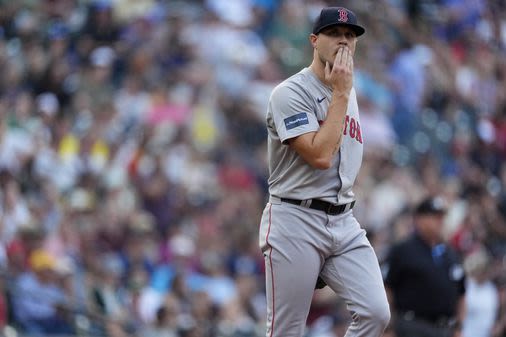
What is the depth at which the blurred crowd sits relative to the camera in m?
11.3

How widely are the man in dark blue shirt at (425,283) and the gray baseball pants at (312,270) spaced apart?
8.42 feet

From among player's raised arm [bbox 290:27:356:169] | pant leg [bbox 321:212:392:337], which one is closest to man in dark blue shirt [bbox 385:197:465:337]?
pant leg [bbox 321:212:392:337]

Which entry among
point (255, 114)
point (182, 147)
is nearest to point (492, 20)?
point (255, 114)

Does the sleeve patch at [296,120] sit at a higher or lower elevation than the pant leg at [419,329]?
higher

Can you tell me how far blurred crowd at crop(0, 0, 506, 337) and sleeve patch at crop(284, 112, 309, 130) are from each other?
4.75m

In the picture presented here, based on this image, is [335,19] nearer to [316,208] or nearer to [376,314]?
[316,208]

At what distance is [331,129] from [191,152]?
26.9 ft

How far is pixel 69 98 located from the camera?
1403 centimetres

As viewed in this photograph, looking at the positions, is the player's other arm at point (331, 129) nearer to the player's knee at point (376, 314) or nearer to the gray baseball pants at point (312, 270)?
Answer: the gray baseball pants at point (312, 270)

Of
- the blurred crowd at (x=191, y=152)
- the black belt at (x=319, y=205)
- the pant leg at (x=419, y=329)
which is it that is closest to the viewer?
the black belt at (x=319, y=205)

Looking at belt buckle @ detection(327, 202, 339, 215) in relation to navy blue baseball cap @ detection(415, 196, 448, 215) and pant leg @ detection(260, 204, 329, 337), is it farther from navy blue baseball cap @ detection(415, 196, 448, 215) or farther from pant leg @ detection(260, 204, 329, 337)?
navy blue baseball cap @ detection(415, 196, 448, 215)

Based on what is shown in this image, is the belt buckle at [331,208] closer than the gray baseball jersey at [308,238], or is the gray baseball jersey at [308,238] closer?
the gray baseball jersey at [308,238]

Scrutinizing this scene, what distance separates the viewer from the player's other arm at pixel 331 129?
19.9ft

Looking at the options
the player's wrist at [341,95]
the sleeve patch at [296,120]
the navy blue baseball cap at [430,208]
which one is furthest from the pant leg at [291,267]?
the navy blue baseball cap at [430,208]
